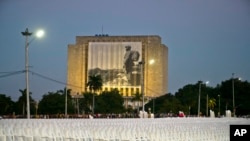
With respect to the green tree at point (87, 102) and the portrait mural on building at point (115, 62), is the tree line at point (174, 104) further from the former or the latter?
the portrait mural on building at point (115, 62)

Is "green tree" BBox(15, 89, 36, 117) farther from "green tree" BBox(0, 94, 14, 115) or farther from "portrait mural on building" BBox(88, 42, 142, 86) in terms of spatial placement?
"portrait mural on building" BBox(88, 42, 142, 86)

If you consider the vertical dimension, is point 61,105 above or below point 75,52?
below

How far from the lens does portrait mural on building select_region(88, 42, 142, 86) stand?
16862 centimetres

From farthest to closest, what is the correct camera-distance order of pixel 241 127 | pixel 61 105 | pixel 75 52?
pixel 75 52
pixel 61 105
pixel 241 127

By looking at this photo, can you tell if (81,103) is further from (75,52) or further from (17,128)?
(17,128)

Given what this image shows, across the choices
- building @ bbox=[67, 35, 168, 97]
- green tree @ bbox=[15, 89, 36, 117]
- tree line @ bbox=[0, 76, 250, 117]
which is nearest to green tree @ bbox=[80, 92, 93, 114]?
tree line @ bbox=[0, 76, 250, 117]

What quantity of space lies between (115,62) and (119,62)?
1826 millimetres

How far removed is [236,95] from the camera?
355 feet

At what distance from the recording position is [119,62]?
171m

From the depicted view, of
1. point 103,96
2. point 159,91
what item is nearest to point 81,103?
point 103,96

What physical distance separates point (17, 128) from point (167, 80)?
564ft

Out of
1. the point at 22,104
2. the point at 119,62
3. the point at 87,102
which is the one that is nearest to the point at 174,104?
the point at 87,102

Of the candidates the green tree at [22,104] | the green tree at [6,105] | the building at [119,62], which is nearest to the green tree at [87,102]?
the green tree at [22,104]

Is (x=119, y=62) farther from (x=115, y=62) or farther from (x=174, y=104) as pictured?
(x=174, y=104)
